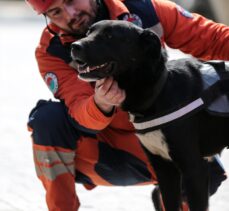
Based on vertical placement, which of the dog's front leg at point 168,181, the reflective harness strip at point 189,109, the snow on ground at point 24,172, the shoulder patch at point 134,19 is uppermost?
the shoulder patch at point 134,19

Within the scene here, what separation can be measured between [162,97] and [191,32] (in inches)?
26.3

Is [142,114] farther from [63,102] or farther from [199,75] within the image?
[63,102]

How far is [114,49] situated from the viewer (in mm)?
2982

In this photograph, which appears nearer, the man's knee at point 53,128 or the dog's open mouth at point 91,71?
the dog's open mouth at point 91,71

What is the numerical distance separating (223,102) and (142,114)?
38 centimetres

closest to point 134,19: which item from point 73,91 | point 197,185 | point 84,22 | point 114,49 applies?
point 84,22

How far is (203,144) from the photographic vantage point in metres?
3.20

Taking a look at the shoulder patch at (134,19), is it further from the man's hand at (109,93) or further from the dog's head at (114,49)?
the man's hand at (109,93)

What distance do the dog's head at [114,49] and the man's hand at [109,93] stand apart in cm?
5

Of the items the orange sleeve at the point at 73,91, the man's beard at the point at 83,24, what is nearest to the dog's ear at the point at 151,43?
the orange sleeve at the point at 73,91

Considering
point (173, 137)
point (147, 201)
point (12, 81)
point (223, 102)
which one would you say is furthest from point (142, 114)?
point (12, 81)

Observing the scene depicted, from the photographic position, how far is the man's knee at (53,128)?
3.52 m

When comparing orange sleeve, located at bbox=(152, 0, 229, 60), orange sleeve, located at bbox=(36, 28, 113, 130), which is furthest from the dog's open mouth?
orange sleeve, located at bbox=(152, 0, 229, 60)

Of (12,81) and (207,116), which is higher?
(207,116)
